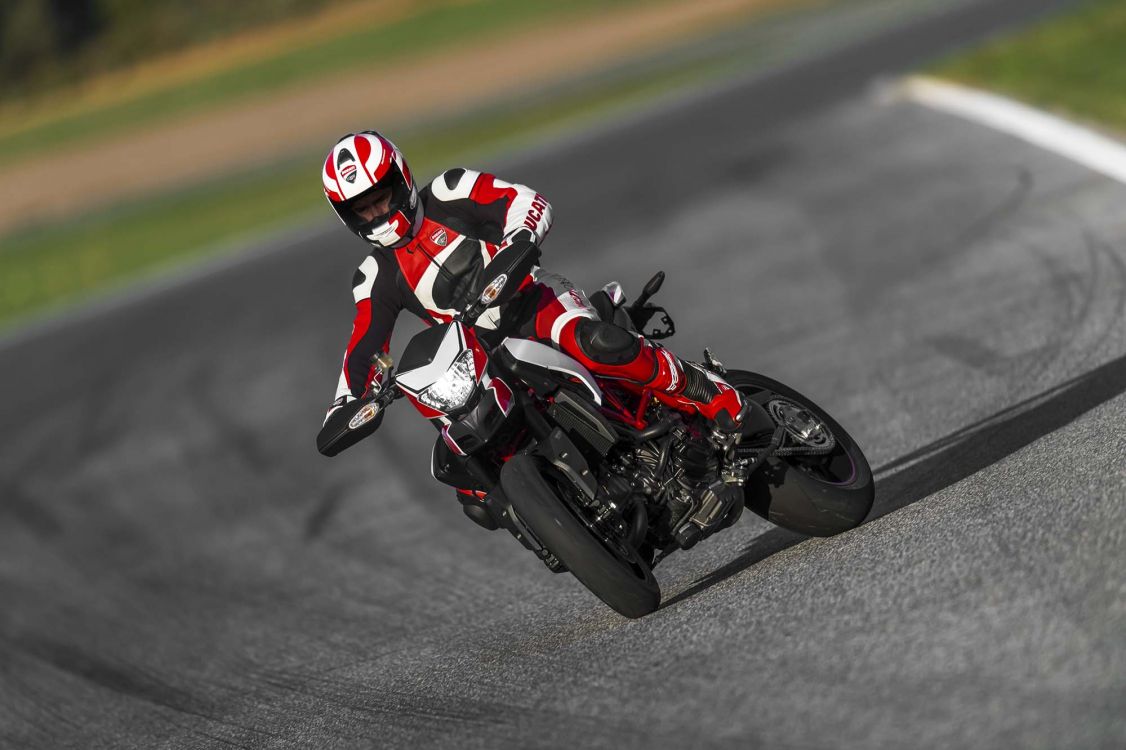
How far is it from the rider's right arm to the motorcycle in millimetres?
156

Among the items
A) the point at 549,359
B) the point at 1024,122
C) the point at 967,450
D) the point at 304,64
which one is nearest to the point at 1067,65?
the point at 1024,122

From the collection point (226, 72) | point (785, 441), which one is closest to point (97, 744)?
point (785, 441)

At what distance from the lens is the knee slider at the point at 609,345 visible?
557cm

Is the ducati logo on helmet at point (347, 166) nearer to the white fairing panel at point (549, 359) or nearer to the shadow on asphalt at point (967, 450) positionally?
the white fairing panel at point (549, 359)

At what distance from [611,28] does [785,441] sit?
30.8m

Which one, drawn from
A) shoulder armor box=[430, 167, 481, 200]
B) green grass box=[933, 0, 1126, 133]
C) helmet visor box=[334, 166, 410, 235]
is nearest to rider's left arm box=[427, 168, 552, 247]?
shoulder armor box=[430, 167, 481, 200]

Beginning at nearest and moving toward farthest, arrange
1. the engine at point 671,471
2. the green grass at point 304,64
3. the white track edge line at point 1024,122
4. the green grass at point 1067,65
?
the engine at point 671,471, the white track edge line at point 1024,122, the green grass at point 1067,65, the green grass at point 304,64

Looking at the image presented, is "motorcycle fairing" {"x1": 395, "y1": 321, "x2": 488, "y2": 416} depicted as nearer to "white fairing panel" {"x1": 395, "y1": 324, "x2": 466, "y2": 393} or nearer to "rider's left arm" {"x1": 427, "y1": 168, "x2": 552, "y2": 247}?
"white fairing panel" {"x1": 395, "y1": 324, "x2": 466, "y2": 393}

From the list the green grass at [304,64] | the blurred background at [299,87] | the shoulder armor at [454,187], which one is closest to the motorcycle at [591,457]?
the shoulder armor at [454,187]

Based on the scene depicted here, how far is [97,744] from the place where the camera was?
6.05m

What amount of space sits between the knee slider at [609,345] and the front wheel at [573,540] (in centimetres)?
53

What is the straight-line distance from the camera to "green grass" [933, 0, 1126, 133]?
13961 millimetres

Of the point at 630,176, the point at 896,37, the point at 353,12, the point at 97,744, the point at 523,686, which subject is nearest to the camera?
the point at 523,686

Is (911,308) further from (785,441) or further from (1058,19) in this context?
(1058,19)
